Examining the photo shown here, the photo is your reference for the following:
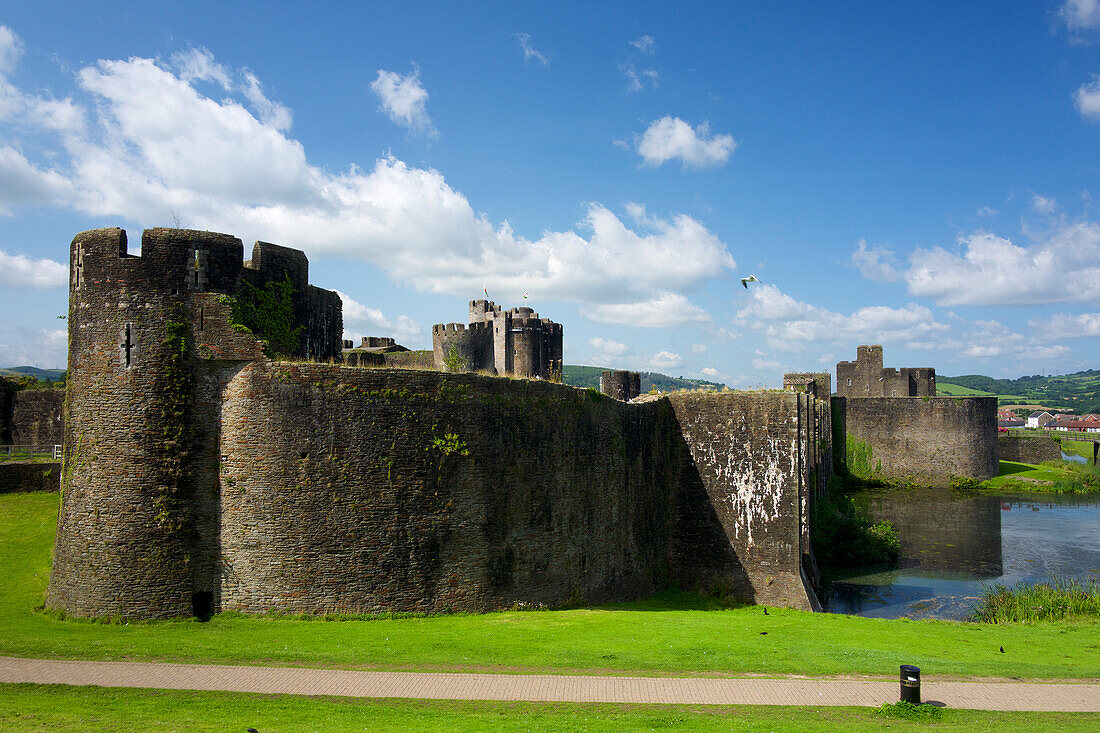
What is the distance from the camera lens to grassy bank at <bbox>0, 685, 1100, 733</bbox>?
1039 centimetres

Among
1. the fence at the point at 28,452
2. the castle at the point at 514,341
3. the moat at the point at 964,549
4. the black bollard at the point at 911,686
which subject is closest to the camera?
the black bollard at the point at 911,686

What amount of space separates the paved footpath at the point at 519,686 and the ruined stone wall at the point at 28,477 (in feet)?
42.5

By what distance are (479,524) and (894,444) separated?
52565 mm

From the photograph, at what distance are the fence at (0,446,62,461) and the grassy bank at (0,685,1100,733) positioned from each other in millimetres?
17303

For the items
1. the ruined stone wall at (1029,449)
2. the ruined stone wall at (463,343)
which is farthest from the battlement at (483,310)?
the ruined stone wall at (1029,449)

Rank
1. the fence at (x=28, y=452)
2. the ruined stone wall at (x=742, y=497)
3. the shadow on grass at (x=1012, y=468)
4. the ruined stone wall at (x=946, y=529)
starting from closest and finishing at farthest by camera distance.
Result: the ruined stone wall at (x=742, y=497) < the fence at (x=28, y=452) < the ruined stone wall at (x=946, y=529) < the shadow on grass at (x=1012, y=468)

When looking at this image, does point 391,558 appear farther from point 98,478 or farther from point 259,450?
point 98,478

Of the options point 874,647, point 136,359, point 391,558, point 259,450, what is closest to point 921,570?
point 874,647

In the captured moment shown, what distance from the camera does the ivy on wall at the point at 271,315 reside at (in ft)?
55.7

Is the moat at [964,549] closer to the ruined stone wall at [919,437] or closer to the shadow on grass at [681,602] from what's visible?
the ruined stone wall at [919,437]

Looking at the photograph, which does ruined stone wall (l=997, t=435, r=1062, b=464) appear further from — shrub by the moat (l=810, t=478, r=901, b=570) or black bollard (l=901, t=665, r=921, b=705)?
black bollard (l=901, t=665, r=921, b=705)

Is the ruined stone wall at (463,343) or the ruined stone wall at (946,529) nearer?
the ruined stone wall at (946,529)

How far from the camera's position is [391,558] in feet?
52.9

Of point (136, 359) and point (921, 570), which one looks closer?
point (136, 359)
